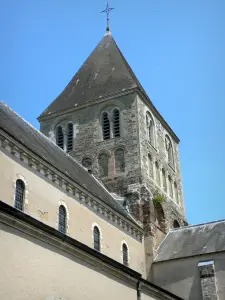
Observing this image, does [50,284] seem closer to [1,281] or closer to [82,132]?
[1,281]

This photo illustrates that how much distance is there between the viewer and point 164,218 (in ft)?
84.6

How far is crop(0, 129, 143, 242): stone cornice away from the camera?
15.2m

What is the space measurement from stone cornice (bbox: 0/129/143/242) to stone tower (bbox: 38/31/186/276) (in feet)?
8.24

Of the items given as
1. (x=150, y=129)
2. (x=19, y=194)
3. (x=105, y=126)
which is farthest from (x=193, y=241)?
(x=19, y=194)

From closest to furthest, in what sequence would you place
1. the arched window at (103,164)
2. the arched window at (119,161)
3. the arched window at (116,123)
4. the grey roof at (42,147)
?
the grey roof at (42,147) → the arched window at (119,161) → the arched window at (103,164) → the arched window at (116,123)

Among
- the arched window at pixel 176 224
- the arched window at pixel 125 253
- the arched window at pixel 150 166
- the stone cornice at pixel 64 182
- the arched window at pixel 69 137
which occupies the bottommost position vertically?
the arched window at pixel 125 253

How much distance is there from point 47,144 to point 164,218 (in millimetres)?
8669

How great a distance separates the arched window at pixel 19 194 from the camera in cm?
1504

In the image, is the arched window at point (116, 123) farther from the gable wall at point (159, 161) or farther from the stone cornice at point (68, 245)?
the stone cornice at point (68, 245)

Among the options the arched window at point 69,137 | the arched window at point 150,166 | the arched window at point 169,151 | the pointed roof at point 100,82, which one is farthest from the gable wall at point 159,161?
the arched window at point 69,137

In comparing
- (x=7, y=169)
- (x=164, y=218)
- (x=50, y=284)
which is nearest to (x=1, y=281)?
(x=50, y=284)

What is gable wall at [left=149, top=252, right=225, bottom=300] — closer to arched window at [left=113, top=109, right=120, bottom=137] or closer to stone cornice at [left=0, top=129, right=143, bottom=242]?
stone cornice at [left=0, top=129, right=143, bottom=242]

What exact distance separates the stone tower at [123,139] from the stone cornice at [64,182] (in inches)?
98.9

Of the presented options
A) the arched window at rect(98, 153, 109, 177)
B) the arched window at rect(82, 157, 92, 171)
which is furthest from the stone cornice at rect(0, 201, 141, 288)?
the arched window at rect(82, 157, 92, 171)
